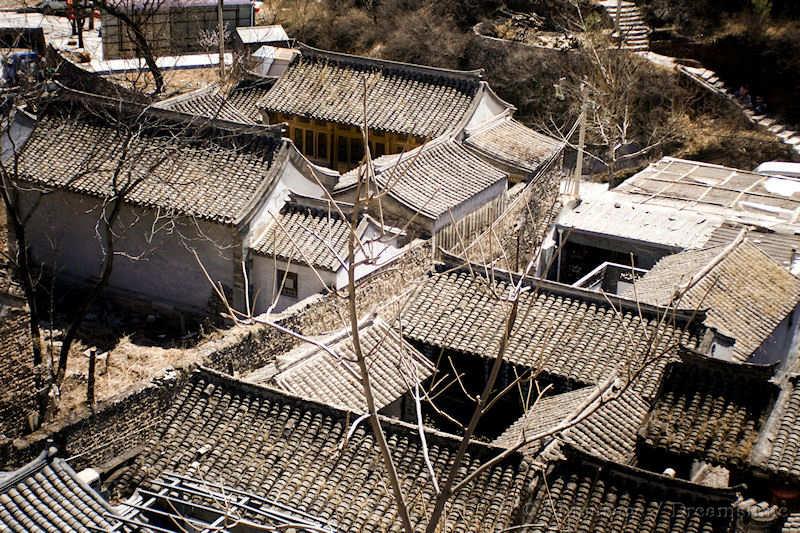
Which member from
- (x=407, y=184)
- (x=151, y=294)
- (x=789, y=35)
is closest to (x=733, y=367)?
(x=407, y=184)

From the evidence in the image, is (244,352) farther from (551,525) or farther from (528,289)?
(551,525)

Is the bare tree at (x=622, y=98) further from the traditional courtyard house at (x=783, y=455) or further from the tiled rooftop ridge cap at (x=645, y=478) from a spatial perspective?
the tiled rooftop ridge cap at (x=645, y=478)

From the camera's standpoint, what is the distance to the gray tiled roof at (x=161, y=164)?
2034cm

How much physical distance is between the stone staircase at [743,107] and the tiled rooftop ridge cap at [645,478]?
20732mm

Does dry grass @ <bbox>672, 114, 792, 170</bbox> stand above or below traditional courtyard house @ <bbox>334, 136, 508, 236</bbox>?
below

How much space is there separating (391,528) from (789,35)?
2692cm

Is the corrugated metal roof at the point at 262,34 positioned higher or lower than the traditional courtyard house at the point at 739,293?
higher

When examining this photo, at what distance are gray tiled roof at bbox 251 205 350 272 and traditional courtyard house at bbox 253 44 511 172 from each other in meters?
5.44

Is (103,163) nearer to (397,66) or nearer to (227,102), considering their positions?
(227,102)

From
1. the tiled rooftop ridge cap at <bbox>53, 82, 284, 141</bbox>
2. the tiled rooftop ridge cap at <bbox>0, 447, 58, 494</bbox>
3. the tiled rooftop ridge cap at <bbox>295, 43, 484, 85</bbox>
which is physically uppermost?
the tiled rooftop ridge cap at <bbox>295, 43, 484, 85</bbox>

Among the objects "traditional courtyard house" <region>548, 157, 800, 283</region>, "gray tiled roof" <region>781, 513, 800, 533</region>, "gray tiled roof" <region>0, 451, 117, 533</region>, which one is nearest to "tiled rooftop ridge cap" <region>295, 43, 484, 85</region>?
"traditional courtyard house" <region>548, 157, 800, 283</region>

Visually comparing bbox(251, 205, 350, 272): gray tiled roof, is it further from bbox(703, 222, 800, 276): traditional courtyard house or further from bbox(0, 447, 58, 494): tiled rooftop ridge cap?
bbox(0, 447, 58, 494): tiled rooftop ridge cap

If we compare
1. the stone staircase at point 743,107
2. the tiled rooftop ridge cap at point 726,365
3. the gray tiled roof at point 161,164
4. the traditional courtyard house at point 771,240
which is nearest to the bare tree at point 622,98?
the stone staircase at point 743,107

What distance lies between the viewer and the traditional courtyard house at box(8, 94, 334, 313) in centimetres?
2030
